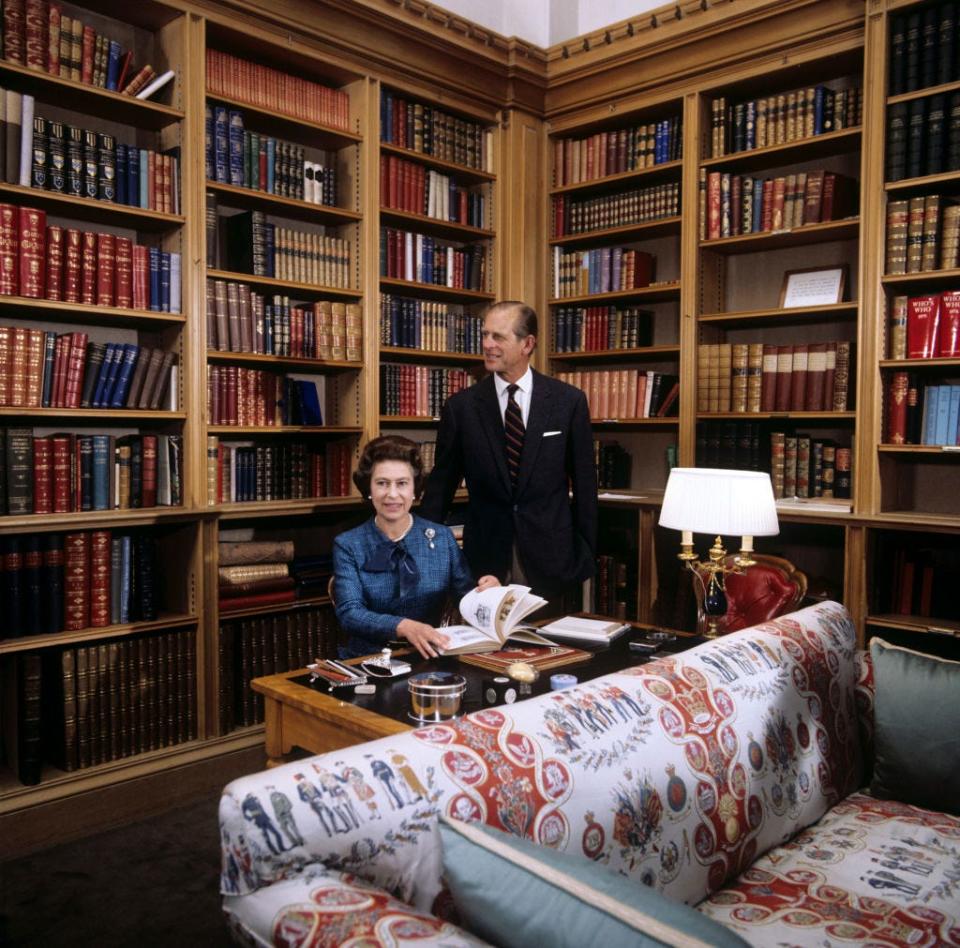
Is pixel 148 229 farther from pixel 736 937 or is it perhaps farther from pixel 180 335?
pixel 736 937

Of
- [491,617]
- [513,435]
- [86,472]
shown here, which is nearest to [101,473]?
[86,472]

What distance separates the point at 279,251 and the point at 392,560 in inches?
62.0

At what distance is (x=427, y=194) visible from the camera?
4.04 metres

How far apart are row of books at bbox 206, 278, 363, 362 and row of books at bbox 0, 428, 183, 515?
462 mm

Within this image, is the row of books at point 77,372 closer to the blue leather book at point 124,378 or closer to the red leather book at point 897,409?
the blue leather book at point 124,378

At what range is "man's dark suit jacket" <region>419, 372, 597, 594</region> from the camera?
3240 mm

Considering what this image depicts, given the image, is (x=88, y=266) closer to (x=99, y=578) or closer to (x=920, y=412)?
(x=99, y=578)

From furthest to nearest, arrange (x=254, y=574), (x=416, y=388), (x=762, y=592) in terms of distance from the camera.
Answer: (x=416, y=388) < (x=254, y=574) < (x=762, y=592)

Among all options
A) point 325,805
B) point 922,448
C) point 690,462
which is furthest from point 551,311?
point 325,805

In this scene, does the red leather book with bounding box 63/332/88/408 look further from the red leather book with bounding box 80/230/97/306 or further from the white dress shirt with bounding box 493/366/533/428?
the white dress shirt with bounding box 493/366/533/428

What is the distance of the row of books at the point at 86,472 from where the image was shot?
280 centimetres

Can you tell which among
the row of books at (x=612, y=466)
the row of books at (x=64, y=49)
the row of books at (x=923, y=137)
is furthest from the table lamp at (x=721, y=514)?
the row of books at (x=64, y=49)

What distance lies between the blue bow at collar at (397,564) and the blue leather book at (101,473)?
1.10 metres

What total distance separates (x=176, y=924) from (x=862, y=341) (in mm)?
3009
